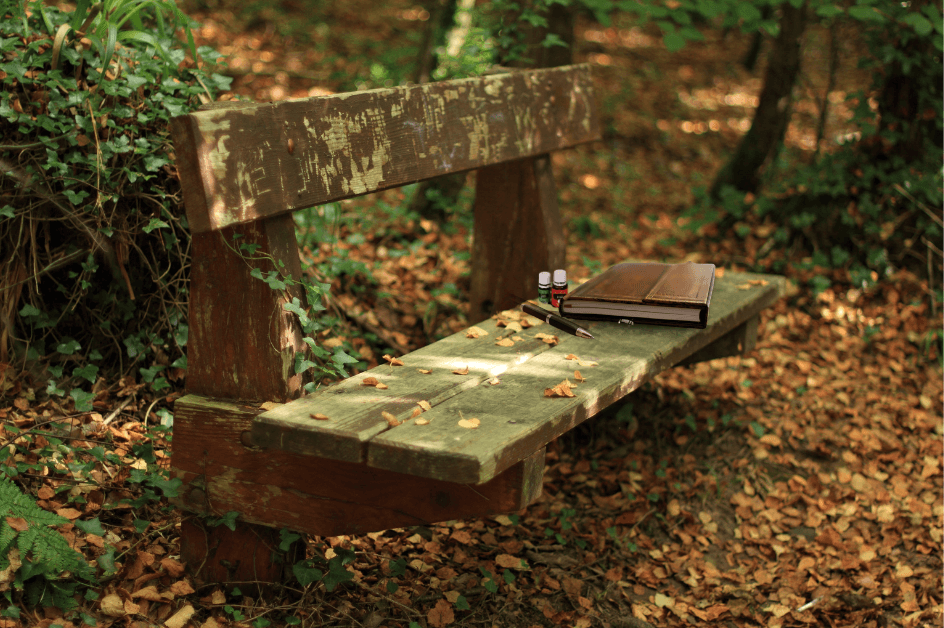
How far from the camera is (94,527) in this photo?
2195 mm

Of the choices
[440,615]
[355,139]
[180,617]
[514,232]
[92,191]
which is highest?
[355,139]

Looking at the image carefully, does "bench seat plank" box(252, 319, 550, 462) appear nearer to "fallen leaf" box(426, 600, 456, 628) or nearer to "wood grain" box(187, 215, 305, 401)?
"wood grain" box(187, 215, 305, 401)

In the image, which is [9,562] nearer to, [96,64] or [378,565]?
[378,565]

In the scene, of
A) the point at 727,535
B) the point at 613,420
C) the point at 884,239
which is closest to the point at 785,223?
the point at 884,239

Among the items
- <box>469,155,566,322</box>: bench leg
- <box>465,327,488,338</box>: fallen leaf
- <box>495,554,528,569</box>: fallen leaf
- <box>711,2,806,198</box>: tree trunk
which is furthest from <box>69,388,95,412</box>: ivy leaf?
<box>711,2,806,198</box>: tree trunk

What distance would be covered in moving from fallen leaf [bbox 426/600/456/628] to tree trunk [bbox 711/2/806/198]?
463 centimetres

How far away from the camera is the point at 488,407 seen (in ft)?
6.86

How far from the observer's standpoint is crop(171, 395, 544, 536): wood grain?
2.13 m

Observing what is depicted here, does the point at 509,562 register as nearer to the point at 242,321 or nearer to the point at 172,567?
the point at 172,567

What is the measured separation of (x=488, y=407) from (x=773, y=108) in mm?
4901

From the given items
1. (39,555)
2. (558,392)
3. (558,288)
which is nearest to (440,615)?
(558,392)

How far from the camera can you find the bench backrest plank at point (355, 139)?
196 cm

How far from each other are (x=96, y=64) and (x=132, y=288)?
786 millimetres

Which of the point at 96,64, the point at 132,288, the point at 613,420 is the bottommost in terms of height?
the point at 613,420
